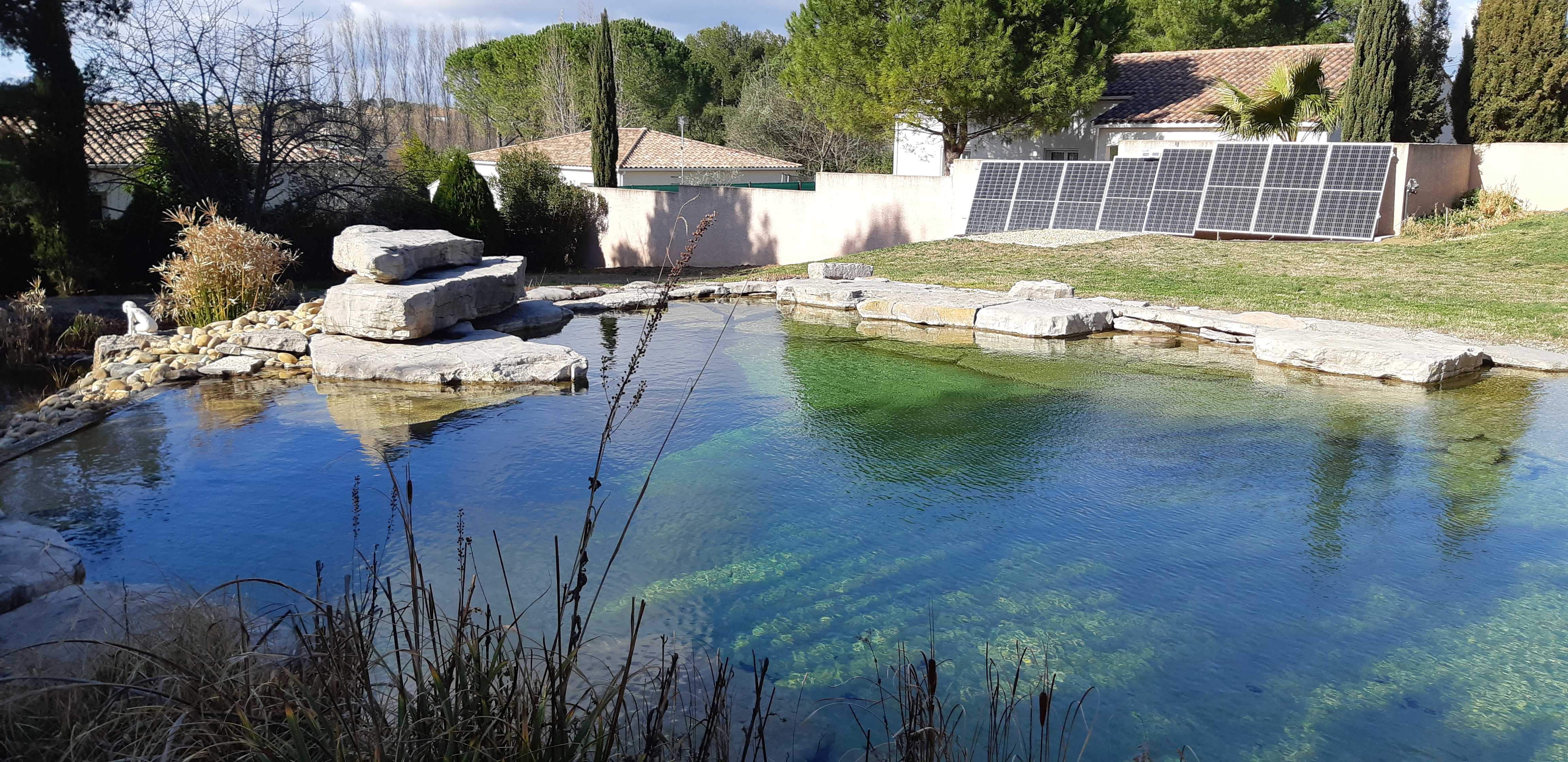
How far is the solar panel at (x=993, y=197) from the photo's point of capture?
56.0 feet

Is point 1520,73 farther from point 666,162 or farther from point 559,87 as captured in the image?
point 559,87

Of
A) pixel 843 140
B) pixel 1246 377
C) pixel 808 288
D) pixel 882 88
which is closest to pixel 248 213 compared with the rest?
pixel 808 288

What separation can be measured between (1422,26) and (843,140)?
57.4 ft

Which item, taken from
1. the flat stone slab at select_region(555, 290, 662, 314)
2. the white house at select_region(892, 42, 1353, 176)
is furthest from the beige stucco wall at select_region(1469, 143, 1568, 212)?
the flat stone slab at select_region(555, 290, 662, 314)

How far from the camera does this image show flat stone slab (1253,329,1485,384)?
7.84 meters

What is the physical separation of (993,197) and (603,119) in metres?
8.51

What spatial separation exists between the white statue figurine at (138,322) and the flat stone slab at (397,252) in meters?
1.98

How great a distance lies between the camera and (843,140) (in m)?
33.2

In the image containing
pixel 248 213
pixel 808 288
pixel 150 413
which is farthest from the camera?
pixel 248 213

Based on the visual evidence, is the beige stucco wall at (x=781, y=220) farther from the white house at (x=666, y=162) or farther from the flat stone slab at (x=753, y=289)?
the white house at (x=666, y=162)

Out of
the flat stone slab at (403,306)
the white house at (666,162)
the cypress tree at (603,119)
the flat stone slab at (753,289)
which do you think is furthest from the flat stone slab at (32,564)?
the white house at (666,162)

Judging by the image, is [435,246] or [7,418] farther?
[435,246]

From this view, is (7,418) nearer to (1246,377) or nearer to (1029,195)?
(1246,377)

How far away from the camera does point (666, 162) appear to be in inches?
1114
